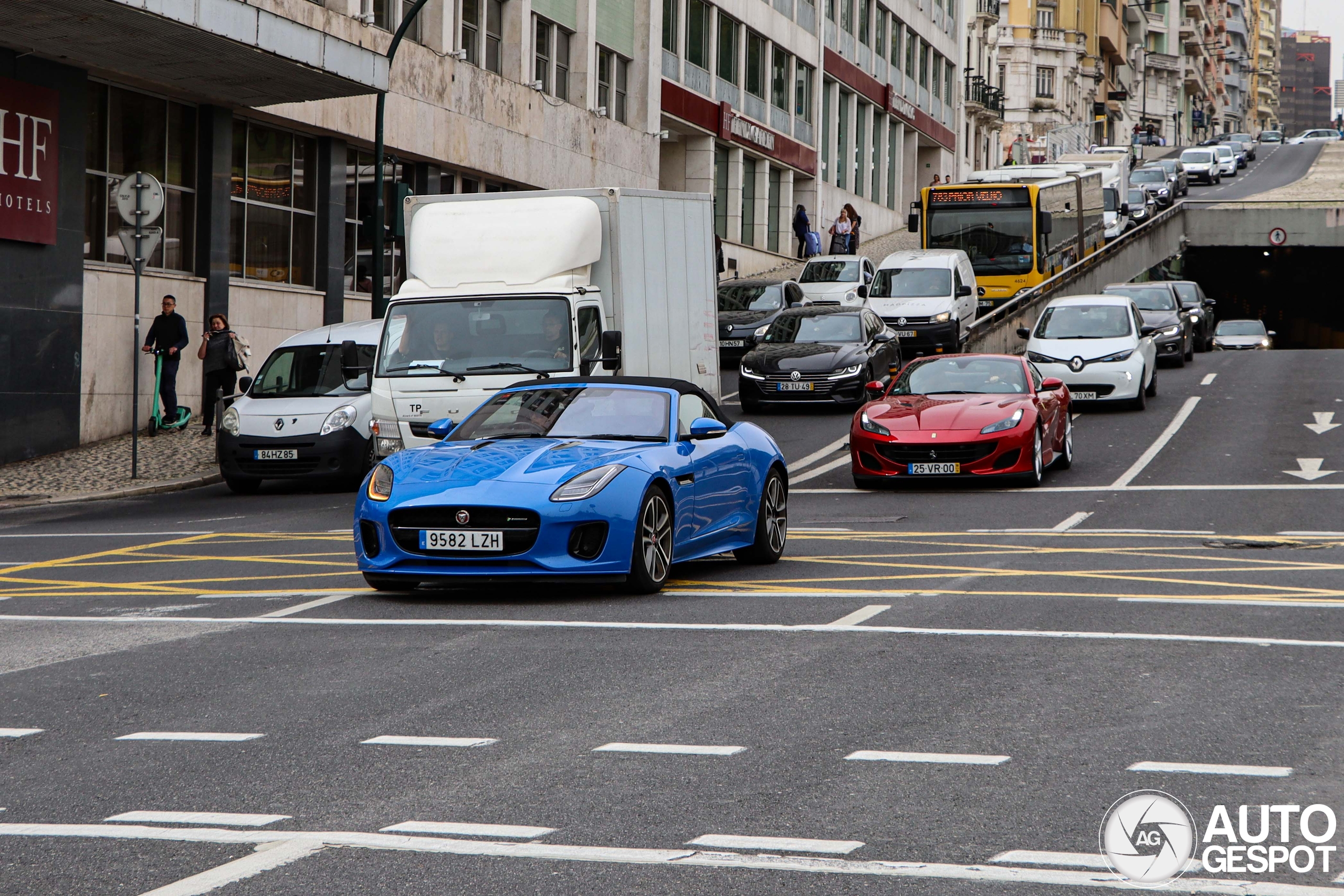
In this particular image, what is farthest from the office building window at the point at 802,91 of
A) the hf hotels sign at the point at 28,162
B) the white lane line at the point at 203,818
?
the white lane line at the point at 203,818

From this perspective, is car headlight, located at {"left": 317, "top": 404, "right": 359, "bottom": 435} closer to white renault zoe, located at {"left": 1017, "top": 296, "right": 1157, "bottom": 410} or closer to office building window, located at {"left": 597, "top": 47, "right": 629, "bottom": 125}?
white renault zoe, located at {"left": 1017, "top": 296, "right": 1157, "bottom": 410}

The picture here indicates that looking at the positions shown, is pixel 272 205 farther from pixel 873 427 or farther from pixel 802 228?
pixel 802 228

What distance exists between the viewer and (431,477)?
10.6 metres

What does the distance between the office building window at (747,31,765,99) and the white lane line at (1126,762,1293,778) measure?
48898 mm

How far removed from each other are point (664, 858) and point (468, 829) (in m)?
0.68

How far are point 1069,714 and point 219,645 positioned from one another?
4.43 m

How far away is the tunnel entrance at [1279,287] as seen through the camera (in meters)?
79.6

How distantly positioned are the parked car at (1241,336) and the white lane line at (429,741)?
43.1 metres

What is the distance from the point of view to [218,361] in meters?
23.6

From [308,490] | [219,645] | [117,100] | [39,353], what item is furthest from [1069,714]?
[117,100]

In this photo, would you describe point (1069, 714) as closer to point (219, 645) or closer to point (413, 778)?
point (413, 778)

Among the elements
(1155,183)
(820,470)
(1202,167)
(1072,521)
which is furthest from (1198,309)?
(1202,167)

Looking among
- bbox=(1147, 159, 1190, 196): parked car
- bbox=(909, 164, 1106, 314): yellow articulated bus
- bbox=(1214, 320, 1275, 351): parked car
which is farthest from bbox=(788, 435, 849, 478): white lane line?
bbox=(1147, 159, 1190, 196): parked car

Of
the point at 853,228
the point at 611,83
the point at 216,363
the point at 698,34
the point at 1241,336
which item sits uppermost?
the point at 698,34
